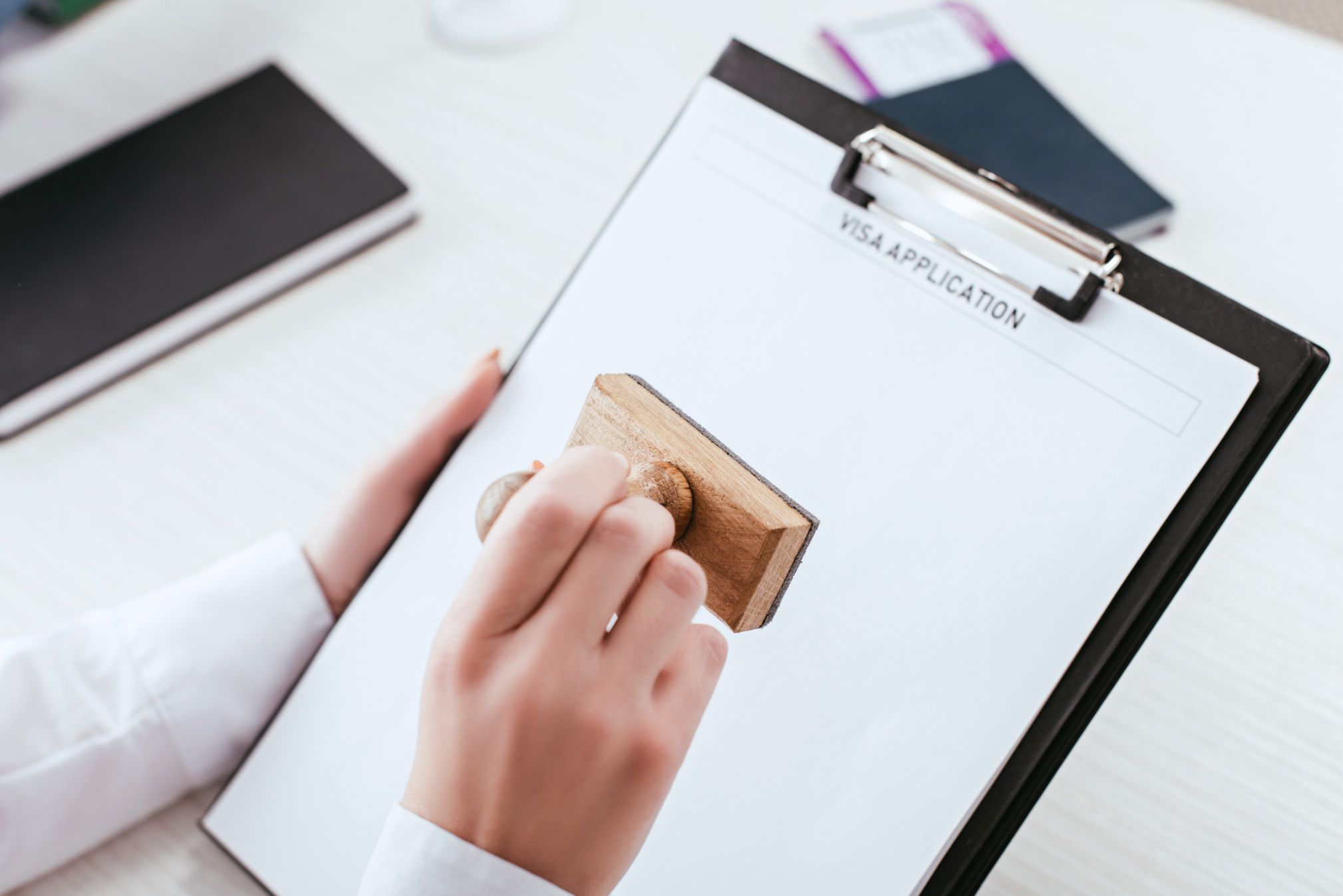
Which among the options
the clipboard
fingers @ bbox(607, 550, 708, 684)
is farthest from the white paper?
fingers @ bbox(607, 550, 708, 684)

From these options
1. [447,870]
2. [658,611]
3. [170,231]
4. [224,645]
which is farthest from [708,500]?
[170,231]

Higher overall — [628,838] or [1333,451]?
[1333,451]

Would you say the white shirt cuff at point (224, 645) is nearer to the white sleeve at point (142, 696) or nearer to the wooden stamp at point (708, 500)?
the white sleeve at point (142, 696)

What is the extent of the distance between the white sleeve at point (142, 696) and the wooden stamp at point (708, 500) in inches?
8.9

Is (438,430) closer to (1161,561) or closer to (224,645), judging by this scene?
(224,645)

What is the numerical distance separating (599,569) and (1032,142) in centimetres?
56

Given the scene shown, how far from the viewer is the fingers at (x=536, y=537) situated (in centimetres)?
33

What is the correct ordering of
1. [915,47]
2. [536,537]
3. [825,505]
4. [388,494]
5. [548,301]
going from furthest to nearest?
[915,47], [548,301], [388,494], [825,505], [536,537]

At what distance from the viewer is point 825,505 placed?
1.42 ft

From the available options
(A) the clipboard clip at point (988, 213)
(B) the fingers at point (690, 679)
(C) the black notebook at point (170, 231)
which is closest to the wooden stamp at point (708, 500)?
(B) the fingers at point (690, 679)

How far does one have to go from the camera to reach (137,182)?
2.31 feet

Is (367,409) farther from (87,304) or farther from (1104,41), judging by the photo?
(1104,41)

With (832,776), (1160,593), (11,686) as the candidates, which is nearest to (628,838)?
(832,776)

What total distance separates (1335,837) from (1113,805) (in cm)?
10
